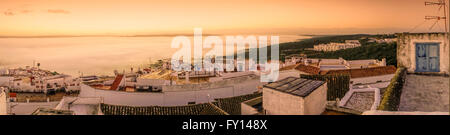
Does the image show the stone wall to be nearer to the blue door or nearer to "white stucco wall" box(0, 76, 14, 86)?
the blue door

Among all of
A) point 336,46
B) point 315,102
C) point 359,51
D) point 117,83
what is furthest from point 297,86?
point 336,46

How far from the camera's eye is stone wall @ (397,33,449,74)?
3.13 metres

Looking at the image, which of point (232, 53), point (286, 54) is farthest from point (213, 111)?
point (286, 54)

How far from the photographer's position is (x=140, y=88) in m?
8.46

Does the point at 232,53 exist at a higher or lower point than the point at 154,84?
higher

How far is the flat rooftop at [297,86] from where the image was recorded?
125 inches

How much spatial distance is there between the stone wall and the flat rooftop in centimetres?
86

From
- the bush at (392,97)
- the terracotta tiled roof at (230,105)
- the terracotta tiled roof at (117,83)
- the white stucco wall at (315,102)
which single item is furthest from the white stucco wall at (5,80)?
the bush at (392,97)

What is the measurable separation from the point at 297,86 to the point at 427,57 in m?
1.30

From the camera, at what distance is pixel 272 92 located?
341 cm

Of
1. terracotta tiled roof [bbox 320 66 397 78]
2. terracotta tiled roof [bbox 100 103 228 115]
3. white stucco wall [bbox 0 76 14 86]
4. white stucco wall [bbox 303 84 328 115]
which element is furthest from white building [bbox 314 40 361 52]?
white stucco wall [bbox 303 84 328 115]
